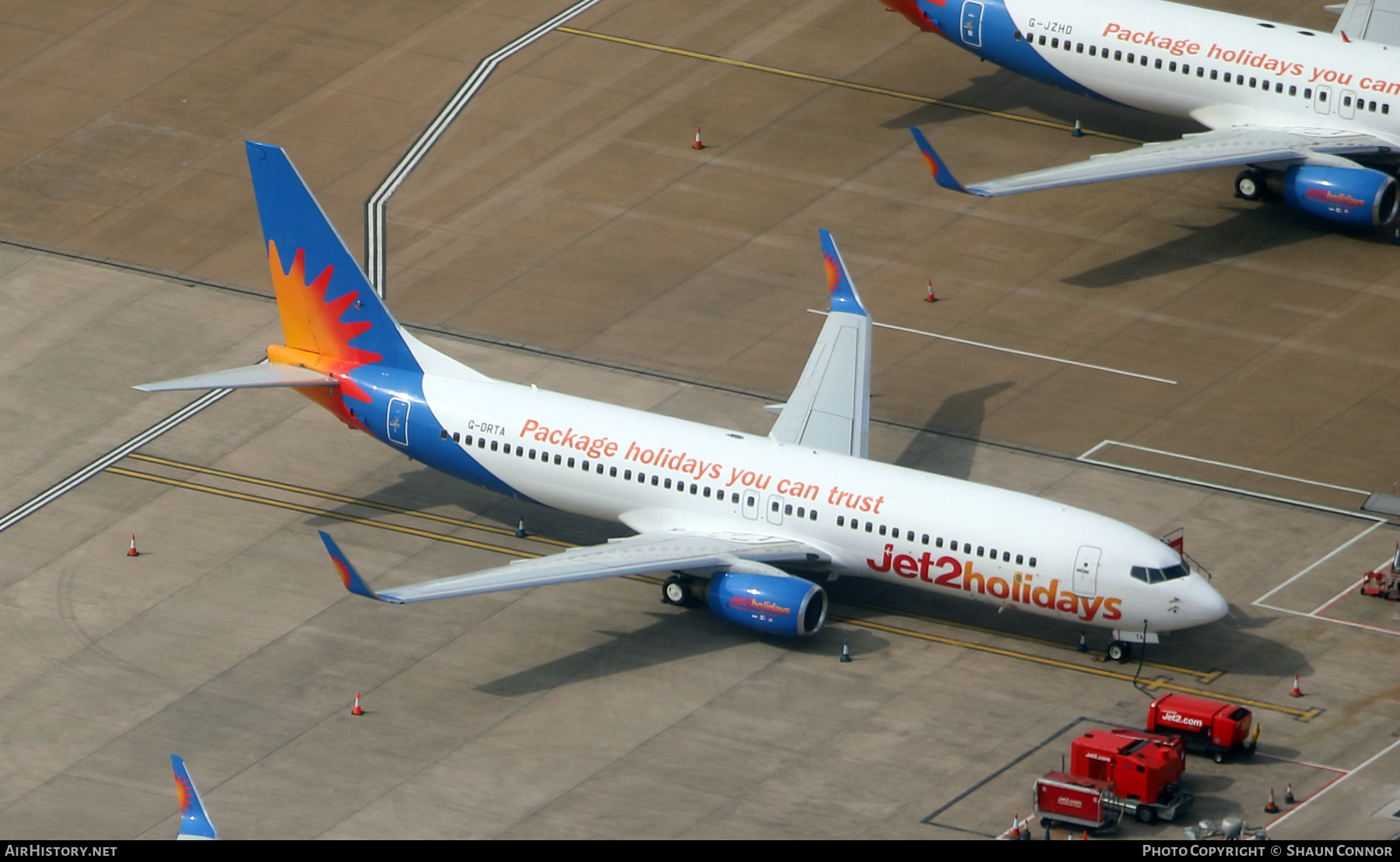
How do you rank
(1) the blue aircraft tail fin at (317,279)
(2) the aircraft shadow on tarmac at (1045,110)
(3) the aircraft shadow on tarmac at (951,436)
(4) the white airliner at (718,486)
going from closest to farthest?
(4) the white airliner at (718,486), (1) the blue aircraft tail fin at (317,279), (3) the aircraft shadow on tarmac at (951,436), (2) the aircraft shadow on tarmac at (1045,110)

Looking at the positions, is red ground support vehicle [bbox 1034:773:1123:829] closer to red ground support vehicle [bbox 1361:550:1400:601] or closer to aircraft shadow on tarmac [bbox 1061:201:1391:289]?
red ground support vehicle [bbox 1361:550:1400:601]

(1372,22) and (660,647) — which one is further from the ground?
(1372,22)

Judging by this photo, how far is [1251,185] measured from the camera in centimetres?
9162


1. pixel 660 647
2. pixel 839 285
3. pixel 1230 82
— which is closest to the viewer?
pixel 660 647

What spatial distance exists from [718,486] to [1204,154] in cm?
2733

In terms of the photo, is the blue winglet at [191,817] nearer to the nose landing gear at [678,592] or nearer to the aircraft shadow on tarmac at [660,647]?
the aircraft shadow on tarmac at [660,647]

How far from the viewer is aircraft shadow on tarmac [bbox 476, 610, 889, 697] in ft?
222

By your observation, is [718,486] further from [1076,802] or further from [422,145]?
[422,145]

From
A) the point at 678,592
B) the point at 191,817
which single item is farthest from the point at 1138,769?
the point at 191,817

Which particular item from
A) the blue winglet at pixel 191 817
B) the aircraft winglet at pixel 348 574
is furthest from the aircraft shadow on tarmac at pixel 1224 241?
the blue winglet at pixel 191 817

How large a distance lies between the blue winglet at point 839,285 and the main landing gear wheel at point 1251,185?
20514 millimetres

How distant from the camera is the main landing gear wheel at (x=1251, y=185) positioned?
91562 millimetres

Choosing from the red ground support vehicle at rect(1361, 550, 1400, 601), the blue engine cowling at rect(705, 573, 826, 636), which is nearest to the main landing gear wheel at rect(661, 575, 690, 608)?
the blue engine cowling at rect(705, 573, 826, 636)

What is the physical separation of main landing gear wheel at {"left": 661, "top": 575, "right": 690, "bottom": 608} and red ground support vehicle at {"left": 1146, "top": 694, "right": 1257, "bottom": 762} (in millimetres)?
13809
